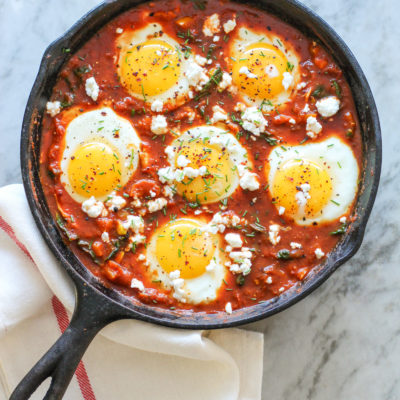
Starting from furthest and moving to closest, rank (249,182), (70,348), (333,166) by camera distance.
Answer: (333,166), (249,182), (70,348)

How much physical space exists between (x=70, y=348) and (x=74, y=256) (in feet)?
2.13

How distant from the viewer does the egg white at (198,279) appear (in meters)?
3.86

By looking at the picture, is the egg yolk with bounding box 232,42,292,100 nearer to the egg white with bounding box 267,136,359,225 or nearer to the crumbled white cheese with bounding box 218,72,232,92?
the crumbled white cheese with bounding box 218,72,232,92

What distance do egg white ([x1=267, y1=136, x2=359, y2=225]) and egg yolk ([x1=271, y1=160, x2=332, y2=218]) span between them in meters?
0.04

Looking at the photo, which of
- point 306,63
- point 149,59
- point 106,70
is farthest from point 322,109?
point 106,70

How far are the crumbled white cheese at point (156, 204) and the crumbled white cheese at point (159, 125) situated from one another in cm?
42

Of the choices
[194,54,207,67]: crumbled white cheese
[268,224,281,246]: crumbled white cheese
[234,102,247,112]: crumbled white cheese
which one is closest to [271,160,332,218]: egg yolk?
[268,224,281,246]: crumbled white cheese

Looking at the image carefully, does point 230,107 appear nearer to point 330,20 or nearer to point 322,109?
point 322,109

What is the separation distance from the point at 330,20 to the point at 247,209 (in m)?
1.51

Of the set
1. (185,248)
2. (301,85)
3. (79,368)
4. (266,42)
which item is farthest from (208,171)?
(79,368)

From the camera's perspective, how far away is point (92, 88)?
151 inches

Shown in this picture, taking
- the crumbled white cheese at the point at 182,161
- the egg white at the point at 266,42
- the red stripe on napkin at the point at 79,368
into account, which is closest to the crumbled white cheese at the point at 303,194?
the egg white at the point at 266,42

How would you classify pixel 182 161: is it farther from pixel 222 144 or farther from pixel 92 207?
pixel 92 207

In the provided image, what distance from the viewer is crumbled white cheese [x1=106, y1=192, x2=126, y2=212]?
3.83m
